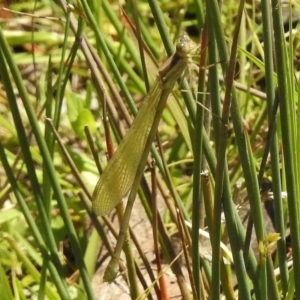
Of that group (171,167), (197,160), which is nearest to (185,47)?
(197,160)

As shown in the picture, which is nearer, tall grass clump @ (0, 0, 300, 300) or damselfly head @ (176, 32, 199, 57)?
tall grass clump @ (0, 0, 300, 300)

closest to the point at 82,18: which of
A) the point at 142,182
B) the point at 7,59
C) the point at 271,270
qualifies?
the point at 7,59

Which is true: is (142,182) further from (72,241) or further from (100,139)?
(100,139)

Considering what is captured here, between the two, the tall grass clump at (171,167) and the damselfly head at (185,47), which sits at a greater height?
the damselfly head at (185,47)

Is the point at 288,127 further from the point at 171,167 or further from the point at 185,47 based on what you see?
the point at 171,167

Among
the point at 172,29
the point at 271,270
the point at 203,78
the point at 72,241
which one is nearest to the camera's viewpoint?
the point at 203,78

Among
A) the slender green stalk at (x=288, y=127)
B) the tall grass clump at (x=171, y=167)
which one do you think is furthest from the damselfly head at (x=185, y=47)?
the slender green stalk at (x=288, y=127)

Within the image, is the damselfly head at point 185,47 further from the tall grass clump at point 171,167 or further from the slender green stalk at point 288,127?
the slender green stalk at point 288,127

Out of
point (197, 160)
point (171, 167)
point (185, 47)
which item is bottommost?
point (171, 167)

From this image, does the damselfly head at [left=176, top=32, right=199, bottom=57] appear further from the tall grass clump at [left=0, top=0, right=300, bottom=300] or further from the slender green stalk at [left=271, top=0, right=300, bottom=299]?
the slender green stalk at [left=271, top=0, right=300, bottom=299]

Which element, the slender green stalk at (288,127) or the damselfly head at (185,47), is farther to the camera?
the damselfly head at (185,47)

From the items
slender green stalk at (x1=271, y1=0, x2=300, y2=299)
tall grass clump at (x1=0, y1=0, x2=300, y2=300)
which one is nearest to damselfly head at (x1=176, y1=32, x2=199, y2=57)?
tall grass clump at (x1=0, y1=0, x2=300, y2=300)
